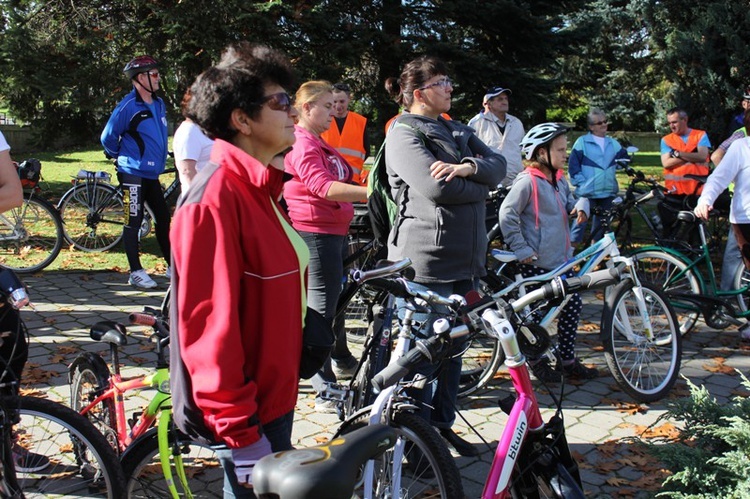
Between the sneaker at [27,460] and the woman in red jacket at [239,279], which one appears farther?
the sneaker at [27,460]

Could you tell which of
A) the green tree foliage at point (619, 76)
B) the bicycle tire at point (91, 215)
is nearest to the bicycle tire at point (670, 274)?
the bicycle tire at point (91, 215)

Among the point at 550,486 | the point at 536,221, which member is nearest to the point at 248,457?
the point at 550,486

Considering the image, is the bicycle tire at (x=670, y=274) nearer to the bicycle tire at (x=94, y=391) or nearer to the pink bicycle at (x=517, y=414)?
the pink bicycle at (x=517, y=414)

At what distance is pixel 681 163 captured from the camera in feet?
28.8

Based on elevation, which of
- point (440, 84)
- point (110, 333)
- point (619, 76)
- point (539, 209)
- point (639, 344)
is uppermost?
point (619, 76)

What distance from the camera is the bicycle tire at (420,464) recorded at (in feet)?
8.93

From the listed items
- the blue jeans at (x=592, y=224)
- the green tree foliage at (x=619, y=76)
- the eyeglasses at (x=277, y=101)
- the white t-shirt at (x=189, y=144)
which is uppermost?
Answer: the green tree foliage at (x=619, y=76)

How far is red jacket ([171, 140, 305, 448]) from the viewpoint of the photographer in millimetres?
1902

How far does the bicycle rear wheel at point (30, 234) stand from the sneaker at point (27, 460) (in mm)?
5692

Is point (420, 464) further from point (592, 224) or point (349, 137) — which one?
point (592, 224)

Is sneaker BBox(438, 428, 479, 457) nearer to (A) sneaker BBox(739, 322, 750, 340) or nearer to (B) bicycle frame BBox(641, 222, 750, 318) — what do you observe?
(B) bicycle frame BBox(641, 222, 750, 318)

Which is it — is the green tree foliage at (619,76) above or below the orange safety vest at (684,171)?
above

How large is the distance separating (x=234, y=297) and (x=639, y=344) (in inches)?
159

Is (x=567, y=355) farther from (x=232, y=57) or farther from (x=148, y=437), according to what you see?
(x=232, y=57)
